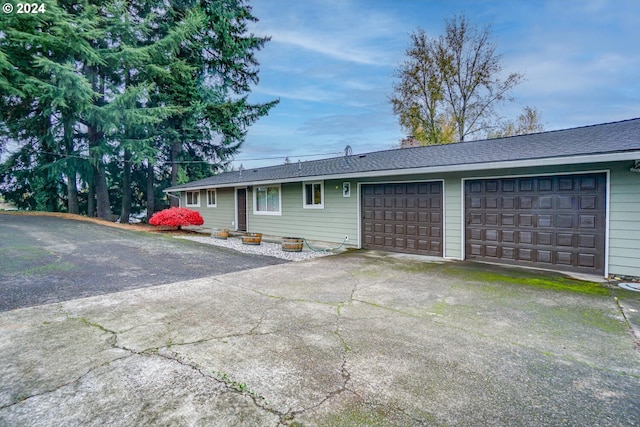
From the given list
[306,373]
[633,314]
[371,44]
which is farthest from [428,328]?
[371,44]

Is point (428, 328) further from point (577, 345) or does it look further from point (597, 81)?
point (597, 81)

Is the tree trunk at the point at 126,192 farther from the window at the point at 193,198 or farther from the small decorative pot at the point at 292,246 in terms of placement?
the small decorative pot at the point at 292,246

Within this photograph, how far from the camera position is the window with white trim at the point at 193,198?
1718 centimetres

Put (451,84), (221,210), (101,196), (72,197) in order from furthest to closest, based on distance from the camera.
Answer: (451,84) → (72,197) → (101,196) → (221,210)

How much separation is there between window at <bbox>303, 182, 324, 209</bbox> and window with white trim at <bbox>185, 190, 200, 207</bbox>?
8485 millimetres

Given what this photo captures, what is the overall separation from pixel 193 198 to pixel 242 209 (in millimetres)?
5089

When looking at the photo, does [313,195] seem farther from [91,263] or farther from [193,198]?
[193,198]

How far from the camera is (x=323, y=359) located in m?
2.87

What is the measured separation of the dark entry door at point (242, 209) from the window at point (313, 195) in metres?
3.86

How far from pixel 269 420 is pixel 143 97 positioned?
1799cm

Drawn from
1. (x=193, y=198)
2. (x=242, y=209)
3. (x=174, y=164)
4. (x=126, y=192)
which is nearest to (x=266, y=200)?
(x=242, y=209)

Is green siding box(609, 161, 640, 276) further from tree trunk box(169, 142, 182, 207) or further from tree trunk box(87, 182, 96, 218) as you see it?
tree trunk box(87, 182, 96, 218)

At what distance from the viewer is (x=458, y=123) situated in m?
19.8

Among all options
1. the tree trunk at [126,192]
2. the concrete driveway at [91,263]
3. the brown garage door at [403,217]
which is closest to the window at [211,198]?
the concrete driveway at [91,263]
